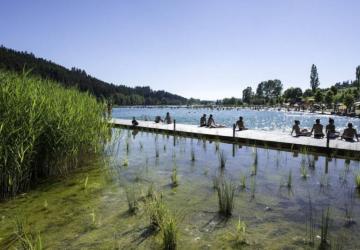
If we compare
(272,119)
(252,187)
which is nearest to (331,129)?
(252,187)

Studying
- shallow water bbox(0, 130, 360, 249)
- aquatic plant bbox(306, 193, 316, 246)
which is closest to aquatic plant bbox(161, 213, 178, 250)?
shallow water bbox(0, 130, 360, 249)

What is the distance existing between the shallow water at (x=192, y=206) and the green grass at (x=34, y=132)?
1.56 ft

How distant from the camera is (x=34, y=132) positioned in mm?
6836

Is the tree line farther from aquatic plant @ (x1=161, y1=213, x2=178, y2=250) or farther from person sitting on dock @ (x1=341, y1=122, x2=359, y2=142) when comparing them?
aquatic plant @ (x1=161, y1=213, x2=178, y2=250)

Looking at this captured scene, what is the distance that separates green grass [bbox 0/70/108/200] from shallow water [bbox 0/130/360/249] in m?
0.48

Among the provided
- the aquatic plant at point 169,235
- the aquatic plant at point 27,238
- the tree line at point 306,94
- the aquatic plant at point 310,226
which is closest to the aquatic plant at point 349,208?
the aquatic plant at point 310,226

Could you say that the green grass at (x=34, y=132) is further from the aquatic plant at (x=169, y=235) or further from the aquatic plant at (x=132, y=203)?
the aquatic plant at (x=169, y=235)

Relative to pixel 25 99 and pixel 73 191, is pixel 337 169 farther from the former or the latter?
pixel 25 99

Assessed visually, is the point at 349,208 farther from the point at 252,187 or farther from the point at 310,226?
the point at 252,187

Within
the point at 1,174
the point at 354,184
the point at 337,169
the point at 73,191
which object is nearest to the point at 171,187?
the point at 73,191

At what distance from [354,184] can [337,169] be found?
84.1 inches

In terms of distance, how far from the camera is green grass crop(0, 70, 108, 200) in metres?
6.41

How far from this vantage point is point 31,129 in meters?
6.57

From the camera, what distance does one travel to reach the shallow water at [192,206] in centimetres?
523
